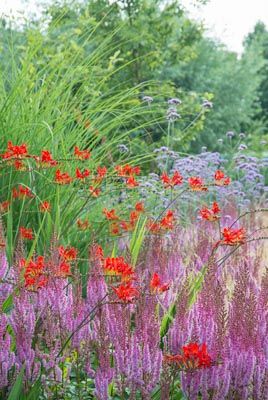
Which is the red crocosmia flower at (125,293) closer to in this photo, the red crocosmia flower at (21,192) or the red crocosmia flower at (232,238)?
the red crocosmia flower at (232,238)

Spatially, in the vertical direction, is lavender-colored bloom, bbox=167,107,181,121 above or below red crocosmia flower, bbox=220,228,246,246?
above

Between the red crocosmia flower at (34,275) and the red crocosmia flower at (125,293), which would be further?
the red crocosmia flower at (34,275)

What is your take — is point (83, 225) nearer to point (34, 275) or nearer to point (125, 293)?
point (34, 275)

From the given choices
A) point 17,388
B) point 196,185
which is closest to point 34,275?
point 17,388

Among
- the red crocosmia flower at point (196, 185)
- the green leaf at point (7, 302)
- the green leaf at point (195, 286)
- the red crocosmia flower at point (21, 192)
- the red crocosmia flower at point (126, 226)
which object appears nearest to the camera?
the green leaf at point (7, 302)

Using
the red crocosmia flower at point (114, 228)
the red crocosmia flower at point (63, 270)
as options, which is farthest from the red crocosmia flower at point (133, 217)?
the red crocosmia flower at point (63, 270)

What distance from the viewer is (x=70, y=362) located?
2.28 meters

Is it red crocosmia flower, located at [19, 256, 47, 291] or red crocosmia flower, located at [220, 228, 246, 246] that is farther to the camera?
red crocosmia flower, located at [220, 228, 246, 246]

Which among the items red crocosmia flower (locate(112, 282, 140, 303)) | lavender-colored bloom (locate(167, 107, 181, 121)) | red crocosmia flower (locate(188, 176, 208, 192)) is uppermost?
lavender-colored bloom (locate(167, 107, 181, 121))

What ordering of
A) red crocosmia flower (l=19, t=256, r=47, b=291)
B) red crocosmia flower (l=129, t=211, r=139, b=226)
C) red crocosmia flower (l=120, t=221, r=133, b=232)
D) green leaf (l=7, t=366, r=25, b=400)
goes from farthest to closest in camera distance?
red crocosmia flower (l=120, t=221, r=133, b=232) → red crocosmia flower (l=129, t=211, r=139, b=226) → red crocosmia flower (l=19, t=256, r=47, b=291) → green leaf (l=7, t=366, r=25, b=400)

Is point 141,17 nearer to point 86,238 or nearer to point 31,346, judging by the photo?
point 86,238

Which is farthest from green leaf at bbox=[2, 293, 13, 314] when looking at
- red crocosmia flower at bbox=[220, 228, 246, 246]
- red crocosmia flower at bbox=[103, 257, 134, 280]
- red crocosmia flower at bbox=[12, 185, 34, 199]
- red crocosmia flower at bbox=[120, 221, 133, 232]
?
red crocosmia flower at bbox=[120, 221, 133, 232]

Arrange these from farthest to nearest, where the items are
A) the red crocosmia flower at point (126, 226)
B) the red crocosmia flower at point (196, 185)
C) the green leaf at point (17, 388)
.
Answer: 1. the red crocosmia flower at point (126, 226)
2. the red crocosmia flower at point (196, 185)
3. the green leaf at point (17, 388)

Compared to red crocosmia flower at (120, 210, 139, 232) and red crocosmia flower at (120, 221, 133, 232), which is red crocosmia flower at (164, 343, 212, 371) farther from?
red crocosmia flower at (120, 221, 133, 232)
